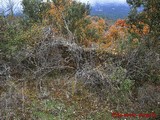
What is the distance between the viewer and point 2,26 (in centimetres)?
1069

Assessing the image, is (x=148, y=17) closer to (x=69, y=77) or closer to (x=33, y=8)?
(x=69, y=77)

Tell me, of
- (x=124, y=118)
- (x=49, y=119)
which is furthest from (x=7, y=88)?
(x=124, y=118)

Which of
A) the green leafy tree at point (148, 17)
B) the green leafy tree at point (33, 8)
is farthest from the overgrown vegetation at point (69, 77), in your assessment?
the green leafy tree at point (33, 8)

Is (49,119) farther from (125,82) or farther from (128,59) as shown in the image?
(128,59)

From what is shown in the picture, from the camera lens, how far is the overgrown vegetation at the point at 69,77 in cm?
917

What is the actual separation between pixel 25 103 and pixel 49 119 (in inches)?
31.9

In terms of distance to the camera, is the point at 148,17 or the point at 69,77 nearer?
the point at 69,77

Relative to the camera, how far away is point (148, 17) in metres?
13.9

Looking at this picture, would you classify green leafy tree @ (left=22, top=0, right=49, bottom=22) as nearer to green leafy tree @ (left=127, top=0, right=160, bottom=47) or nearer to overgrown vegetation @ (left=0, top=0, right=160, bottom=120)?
green leafy tree @ (left=127, top=0, right=160, bottom=47)

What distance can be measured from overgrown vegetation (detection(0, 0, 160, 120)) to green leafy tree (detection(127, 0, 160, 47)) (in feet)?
2.20

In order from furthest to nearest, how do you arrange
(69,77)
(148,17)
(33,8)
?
(33,8) → (148,17) → (69,77)

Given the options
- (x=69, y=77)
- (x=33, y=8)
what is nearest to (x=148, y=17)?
(x=69, y=77)

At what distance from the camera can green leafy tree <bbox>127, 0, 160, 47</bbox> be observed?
519 inches

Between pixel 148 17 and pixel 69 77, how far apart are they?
4.94 m
